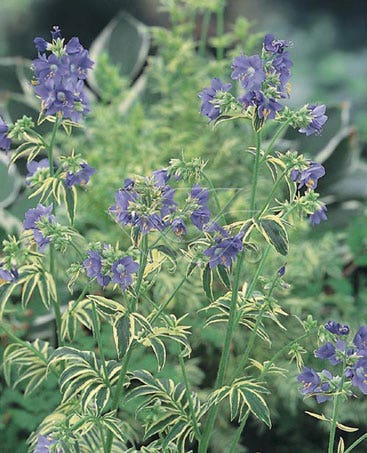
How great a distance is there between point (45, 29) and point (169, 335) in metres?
4.76

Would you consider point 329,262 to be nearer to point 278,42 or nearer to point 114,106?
point 114,106

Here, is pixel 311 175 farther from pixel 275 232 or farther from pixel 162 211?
pixel 162 211

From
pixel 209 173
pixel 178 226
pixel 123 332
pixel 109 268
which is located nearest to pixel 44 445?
pixel 123 332

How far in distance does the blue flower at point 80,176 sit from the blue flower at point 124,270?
9.0 inches

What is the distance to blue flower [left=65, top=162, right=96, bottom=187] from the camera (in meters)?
1.76

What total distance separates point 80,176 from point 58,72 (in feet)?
0.76

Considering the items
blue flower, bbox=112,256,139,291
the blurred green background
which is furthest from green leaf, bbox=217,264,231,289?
the blurred green background

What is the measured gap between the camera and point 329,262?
2855 mm

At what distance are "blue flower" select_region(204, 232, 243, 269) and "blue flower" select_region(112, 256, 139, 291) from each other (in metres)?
0.13

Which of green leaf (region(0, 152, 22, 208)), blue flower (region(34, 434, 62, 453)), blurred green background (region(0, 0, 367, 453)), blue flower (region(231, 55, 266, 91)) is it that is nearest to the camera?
blue flower (region(231, 55, 266, 91))

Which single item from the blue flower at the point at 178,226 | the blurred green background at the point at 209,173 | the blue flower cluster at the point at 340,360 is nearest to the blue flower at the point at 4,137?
the blue flower at the point at 178,226

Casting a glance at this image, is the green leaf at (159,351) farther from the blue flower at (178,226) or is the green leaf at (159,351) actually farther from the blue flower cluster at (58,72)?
the blue flower cluster at (58,72)

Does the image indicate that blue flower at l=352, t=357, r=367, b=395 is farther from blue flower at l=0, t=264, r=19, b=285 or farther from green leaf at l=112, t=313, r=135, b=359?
blue flower at l=0, t=264, r=19, b=285

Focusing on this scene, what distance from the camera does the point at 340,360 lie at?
5.58 ft
